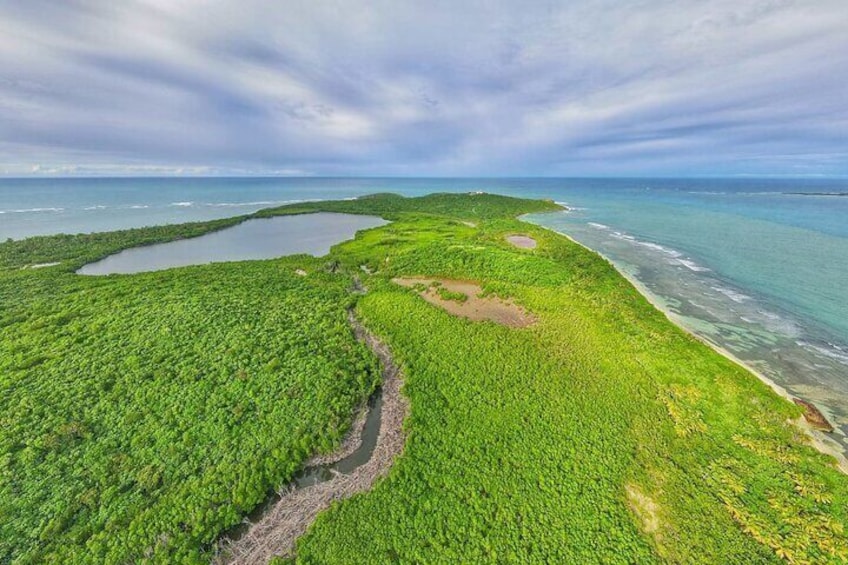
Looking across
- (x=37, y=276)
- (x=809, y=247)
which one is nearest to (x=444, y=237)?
(x=37, y=276)

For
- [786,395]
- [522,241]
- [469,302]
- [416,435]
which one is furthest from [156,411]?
[522,241]

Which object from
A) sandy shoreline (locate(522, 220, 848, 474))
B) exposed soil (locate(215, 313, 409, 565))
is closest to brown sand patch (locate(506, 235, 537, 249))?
sandy shoreline (locate(522, 220, 848, 474))

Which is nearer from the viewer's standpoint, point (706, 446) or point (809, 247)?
point (706, 446)

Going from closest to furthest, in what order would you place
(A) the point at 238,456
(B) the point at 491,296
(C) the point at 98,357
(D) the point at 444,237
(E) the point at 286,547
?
(E) the point at 286,547
(A) the point at 238,456
(C) the point at 98,357
(B) the point at 491,296
(D) the point at 444,237

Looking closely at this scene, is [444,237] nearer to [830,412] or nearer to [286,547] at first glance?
[830,412]

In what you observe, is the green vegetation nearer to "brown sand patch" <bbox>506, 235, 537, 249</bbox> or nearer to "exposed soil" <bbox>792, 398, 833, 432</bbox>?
"exposed soil" <bbox>792, 398, 833, 432</bbox>

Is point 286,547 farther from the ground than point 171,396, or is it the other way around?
point 171,396
